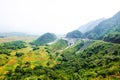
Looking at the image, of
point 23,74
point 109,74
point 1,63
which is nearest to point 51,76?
point 23,74

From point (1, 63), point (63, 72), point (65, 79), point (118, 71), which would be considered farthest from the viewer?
point (1, 63)

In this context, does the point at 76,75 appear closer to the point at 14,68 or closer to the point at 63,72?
the point at 63,72

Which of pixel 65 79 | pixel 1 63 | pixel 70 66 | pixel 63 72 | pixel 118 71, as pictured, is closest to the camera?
pixel 118 71

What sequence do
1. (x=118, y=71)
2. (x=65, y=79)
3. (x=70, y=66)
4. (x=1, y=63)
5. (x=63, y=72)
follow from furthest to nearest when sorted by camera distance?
(x=1, y=63) < (x=70, y=66) < (x=63, y=72) < (x=65, y=79) < (x=118, y=71)

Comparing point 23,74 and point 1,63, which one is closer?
point 23,74

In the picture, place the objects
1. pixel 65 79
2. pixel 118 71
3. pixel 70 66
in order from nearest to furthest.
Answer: pixel 118 71
pixel 65 79
pixel 70 66

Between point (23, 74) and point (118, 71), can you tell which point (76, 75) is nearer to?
point (118, 71)

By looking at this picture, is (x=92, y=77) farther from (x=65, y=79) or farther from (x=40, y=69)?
(x=40, y=69)

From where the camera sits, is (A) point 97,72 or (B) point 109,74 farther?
(A) point 97,72

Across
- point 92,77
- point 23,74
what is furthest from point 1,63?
point 92,77
